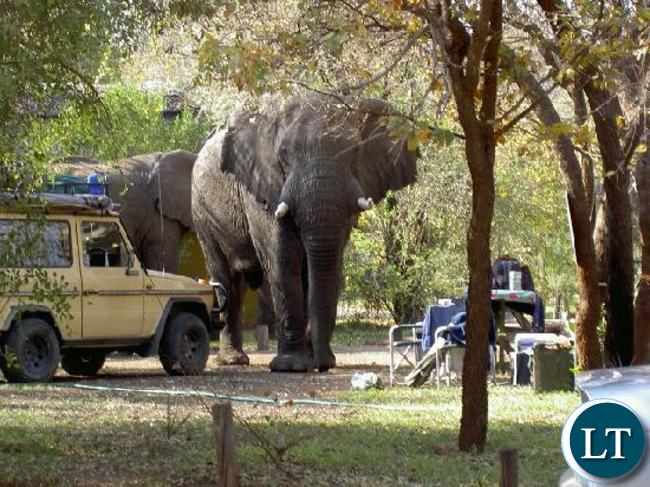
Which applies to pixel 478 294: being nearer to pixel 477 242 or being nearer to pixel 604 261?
pixel 477 242

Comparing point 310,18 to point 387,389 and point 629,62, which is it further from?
point 387,389

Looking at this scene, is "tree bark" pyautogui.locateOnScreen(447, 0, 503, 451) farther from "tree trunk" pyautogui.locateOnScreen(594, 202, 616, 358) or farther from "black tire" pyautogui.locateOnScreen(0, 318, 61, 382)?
"black tire" pyautogui.locateOnScreen(0, 318, 61, 382)

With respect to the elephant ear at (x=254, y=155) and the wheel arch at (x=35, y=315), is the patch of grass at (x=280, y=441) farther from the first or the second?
the elephant ear at (x=254, y=155)

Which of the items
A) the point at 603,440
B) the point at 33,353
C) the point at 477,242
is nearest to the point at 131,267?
the point at 33,353

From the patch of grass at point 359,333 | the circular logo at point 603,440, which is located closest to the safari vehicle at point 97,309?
the patch of grass at point 359,333

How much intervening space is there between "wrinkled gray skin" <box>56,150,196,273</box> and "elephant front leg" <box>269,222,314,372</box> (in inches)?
390

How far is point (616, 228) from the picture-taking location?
1766 centimetres

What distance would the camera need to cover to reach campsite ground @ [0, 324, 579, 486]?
11.9 metres

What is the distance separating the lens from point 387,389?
18688 millimetres

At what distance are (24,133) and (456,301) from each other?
1132 cm

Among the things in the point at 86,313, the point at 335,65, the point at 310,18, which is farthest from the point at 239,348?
the point at 310,18

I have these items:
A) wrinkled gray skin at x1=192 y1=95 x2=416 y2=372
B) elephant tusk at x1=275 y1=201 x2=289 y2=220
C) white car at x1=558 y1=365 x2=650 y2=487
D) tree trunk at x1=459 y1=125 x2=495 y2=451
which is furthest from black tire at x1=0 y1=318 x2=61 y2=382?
white car at x1=558 y1=365 x2=650 y2=487

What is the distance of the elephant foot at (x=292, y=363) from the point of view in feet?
70.9

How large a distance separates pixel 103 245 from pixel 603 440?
48.2 feet
